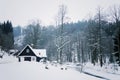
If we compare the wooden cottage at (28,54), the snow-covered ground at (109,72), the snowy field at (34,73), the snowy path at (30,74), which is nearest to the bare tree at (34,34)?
the wooden cottage at (28,54)

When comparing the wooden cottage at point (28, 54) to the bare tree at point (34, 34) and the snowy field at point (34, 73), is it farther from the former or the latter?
the snowy field at point (34, 73)

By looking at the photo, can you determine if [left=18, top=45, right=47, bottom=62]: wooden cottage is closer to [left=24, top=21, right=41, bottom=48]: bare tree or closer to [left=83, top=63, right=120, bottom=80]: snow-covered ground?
[left=24, top=21, right=41, bottom=48]: bare tree

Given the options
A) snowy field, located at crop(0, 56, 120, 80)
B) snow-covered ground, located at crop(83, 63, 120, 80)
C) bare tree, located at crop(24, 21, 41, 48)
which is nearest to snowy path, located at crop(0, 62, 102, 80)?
snowy field, located at crop(0, 56, 120, 80)

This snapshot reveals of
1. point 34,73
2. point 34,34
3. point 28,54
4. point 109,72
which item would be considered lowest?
point 109,72

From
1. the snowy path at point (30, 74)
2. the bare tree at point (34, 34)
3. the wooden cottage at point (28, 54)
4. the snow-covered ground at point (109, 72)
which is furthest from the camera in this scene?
the bare tree at point (34, 34)

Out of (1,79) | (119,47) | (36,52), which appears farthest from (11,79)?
(36,52)

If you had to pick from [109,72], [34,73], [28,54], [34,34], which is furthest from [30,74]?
[34,34]

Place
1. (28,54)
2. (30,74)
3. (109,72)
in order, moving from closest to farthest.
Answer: (30,74) → (109,72) → (28,54)

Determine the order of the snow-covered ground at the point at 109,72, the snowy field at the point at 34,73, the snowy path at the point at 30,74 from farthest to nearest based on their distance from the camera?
the snow-covered ground at the point at 109,72 → the snowy field at the point at 34,73 → the snowy path at the point at 30,74

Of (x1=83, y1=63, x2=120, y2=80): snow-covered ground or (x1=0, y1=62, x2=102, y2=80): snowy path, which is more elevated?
(x1=0, y1=62, x2=102, y2=80): snowy path

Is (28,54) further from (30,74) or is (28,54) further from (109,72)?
(30,74)

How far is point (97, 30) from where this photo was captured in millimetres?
43156

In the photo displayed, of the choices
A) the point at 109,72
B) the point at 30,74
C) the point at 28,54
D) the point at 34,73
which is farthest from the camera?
the point at 28,54

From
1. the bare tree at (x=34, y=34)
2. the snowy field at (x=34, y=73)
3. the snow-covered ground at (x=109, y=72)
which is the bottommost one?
the snow-covered ground at (x=109, y=72)
